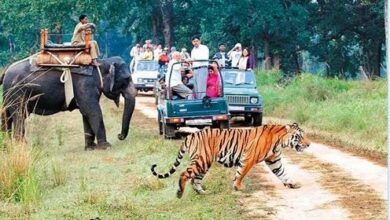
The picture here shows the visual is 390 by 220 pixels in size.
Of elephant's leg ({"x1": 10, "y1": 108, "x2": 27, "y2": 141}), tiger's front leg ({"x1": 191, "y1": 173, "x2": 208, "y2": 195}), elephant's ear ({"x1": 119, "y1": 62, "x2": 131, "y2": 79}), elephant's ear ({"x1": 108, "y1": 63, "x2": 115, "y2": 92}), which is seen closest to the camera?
tiger's front leg ({"x1": 191, "y1": 173, "x2": 208, "y2": 195})

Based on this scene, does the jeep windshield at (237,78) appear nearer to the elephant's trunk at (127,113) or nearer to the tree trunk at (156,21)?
the elephant's trunk at (127,113)

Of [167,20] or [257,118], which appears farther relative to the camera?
[167,20]

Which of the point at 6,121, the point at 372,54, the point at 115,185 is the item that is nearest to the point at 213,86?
the point at 6,121

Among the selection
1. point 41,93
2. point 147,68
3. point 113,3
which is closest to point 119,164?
point 41,93

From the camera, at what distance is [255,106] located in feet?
77.5

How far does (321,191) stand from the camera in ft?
42.5

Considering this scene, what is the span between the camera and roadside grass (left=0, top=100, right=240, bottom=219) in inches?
472

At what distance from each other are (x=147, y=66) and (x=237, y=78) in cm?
1268

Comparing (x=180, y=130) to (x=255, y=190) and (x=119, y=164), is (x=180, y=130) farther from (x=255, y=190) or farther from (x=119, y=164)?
(x=255, y=190)

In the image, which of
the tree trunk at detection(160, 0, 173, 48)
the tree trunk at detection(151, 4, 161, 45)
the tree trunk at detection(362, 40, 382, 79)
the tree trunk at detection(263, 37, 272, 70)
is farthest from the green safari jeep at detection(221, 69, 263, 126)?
the tree trunk at detection(151, 4, 161, 45)

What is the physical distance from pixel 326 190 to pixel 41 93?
336 inches

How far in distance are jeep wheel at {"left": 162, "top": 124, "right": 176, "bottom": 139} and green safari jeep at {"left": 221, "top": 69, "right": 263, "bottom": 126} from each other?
3028 mm

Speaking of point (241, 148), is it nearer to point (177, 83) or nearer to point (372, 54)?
point (177, 83)

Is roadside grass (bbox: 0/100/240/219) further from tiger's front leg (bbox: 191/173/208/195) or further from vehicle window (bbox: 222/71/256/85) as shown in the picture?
vehicle window (bbox: 222/71/256/85)
